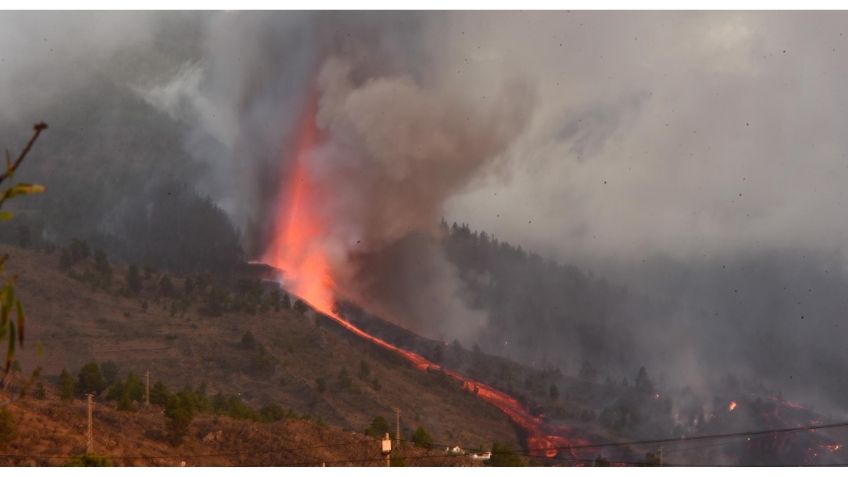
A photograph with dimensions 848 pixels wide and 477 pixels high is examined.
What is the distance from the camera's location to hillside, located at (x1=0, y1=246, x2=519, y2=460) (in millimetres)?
139250

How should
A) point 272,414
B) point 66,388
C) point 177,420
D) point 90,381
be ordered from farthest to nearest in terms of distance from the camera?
point 90,381 → point 272,414 → point 66,388 → point 177,420

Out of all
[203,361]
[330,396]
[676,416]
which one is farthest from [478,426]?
[676,416]

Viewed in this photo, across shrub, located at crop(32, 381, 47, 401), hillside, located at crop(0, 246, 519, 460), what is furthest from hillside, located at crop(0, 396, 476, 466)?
hillside, located at crop(0, 246, 519, 460)

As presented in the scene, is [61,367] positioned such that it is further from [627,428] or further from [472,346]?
[627,428]

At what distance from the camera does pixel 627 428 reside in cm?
18212

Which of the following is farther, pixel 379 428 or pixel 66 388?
pixel 379 428

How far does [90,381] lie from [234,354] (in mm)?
27924

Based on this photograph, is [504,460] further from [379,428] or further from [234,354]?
[234,354]

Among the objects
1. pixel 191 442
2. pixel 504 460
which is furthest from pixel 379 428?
pixel 191 442

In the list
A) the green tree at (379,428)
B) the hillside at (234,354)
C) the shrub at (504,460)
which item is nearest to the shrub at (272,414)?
the green tree at (379,428)

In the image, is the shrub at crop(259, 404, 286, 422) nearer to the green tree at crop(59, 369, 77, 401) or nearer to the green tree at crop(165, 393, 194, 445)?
the green tree at crop(165, 393, 194, 445)

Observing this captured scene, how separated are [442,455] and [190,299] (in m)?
68.2

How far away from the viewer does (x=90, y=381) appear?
123 meters

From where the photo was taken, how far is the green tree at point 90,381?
12244cm
